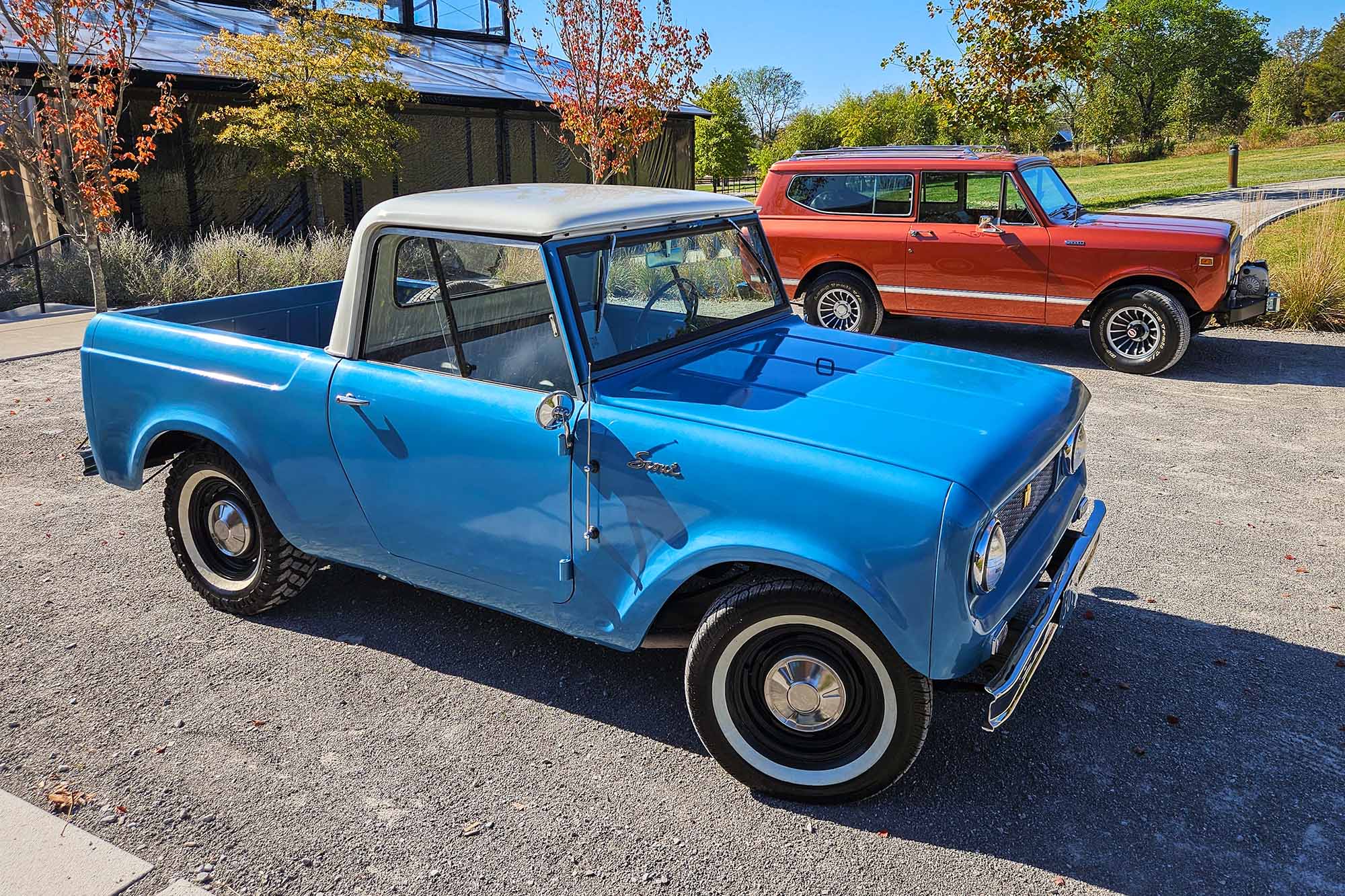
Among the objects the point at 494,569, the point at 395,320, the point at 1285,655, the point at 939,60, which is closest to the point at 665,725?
the point at 494,569

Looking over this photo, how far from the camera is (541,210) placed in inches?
143

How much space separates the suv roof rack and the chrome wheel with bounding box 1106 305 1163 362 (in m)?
2.06

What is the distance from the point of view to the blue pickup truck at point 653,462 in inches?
120

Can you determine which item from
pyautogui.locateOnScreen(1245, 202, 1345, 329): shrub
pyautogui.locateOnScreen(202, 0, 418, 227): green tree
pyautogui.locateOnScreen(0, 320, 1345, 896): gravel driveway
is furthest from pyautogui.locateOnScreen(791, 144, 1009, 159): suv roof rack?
pyautogui.locateOnScreen(202, 0, 418, 227): green tree

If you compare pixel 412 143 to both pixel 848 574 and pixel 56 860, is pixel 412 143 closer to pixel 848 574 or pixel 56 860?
pixel 56 860

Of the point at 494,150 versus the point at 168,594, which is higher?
the point at 494,150

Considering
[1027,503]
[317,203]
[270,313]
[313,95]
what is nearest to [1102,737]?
[1027,503]

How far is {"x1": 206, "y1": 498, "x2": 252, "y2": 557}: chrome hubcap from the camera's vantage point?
4.56 meters

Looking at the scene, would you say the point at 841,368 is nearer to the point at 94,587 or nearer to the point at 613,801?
the point at 613,801

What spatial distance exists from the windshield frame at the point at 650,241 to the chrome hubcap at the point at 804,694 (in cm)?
118

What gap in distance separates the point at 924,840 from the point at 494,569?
1.71m

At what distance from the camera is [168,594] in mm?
4840

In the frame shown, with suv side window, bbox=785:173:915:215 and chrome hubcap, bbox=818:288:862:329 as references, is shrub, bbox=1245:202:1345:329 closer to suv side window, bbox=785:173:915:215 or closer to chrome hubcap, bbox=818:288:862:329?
suv side window, bbox=785:173:915:215

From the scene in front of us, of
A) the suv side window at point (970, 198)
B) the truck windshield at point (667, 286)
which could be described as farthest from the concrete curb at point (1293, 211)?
the truck windshield at point (667, 286)
